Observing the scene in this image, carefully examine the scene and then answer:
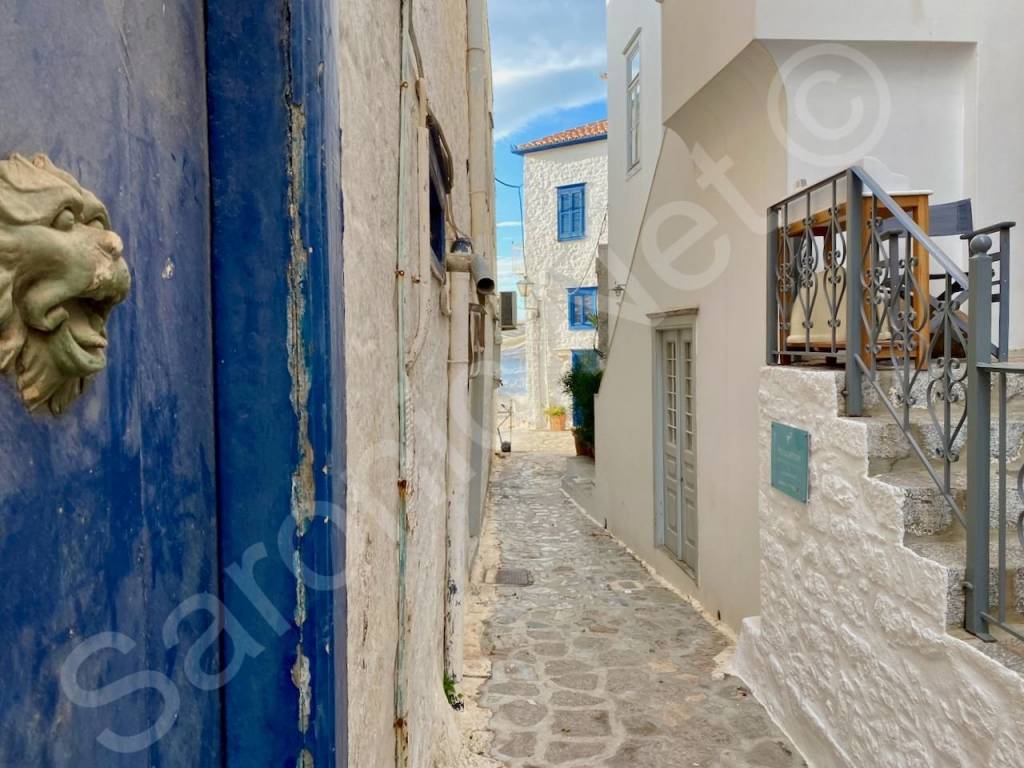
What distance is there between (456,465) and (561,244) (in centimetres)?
1958

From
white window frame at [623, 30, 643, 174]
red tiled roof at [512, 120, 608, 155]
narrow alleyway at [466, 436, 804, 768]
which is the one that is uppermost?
red tiled roof at [512, 120, 608, 155]

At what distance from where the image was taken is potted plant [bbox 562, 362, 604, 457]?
16891mm

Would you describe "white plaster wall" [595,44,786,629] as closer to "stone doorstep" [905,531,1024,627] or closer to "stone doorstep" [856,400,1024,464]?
"stone doorstep" [856,400,1024,464]

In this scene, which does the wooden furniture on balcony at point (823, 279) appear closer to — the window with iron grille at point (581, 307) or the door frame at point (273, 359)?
the door frame at point (273, 359)

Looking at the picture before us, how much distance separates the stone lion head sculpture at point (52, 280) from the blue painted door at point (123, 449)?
3cm

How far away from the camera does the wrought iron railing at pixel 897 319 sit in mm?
2668

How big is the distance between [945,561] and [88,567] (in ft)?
9.55

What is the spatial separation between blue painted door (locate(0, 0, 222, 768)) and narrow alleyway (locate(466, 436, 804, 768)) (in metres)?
3.27

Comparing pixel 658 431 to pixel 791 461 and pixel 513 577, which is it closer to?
pixel 513 577

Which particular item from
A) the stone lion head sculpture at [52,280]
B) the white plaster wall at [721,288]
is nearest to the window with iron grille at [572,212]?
the white plaster wall at [721,288]

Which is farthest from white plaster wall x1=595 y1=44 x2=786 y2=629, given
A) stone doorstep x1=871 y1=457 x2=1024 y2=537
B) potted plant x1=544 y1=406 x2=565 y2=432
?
potted plant x1=544 y1=406 x2=565 y2=432

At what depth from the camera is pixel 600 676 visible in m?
4.91

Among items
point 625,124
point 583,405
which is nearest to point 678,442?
point 625,124

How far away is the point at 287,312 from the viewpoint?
1150 mm
